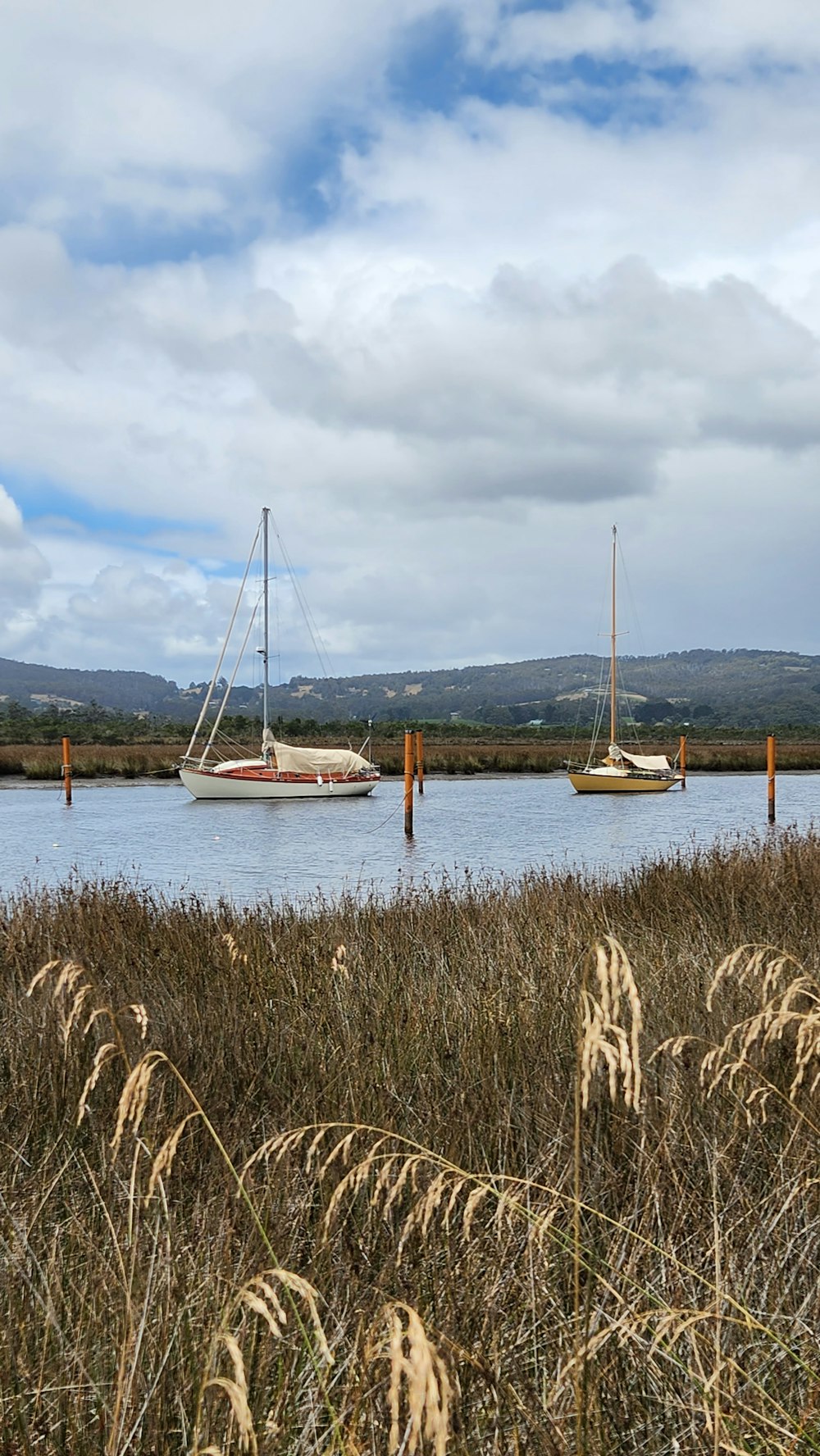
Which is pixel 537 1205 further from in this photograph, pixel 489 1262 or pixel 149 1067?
pixel 149 1067

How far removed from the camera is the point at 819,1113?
4219 mm

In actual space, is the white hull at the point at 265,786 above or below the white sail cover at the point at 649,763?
below

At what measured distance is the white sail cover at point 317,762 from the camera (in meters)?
41.0

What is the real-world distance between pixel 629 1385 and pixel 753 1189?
1.49 m

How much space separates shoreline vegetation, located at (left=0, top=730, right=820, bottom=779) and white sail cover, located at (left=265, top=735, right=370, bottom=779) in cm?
471

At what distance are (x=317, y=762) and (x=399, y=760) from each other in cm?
1553

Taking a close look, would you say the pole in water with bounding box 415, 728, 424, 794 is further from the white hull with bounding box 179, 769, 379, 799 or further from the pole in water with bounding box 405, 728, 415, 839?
the pole in water with bounding box 405, 728, 415, 839

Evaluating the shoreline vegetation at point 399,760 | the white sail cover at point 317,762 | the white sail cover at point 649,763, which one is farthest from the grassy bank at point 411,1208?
the white sail cover at point 649,763

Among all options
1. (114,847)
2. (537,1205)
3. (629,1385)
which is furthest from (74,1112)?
(114,847)

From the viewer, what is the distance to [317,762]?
4153cm

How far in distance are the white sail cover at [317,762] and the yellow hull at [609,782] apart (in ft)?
32.0

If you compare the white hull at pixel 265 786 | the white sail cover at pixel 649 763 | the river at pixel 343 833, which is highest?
the white sail cover at pixel 649 763

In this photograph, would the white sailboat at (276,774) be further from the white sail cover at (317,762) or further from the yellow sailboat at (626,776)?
the yellow sailboat at (626,776)

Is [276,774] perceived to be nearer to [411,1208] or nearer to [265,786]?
[265,786]
